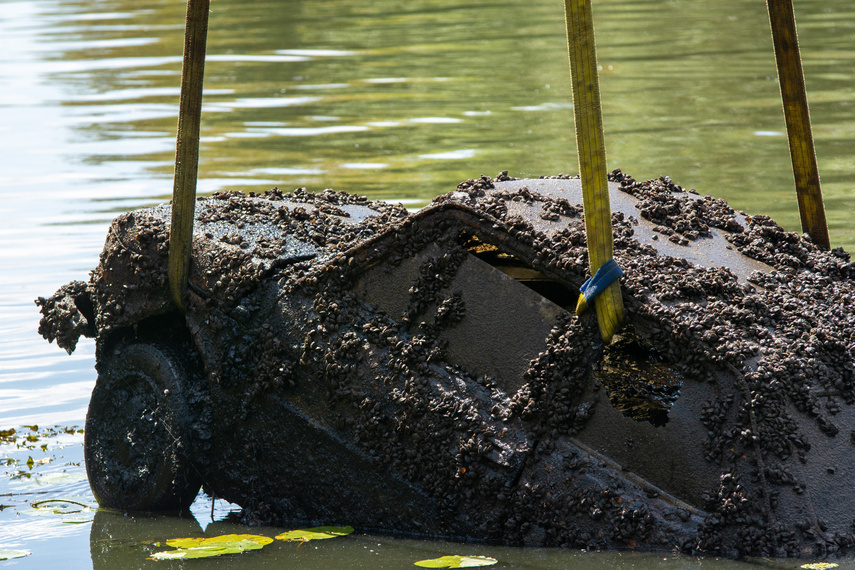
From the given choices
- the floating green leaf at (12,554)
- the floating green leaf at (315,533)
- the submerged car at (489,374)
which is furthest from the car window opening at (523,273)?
the floating green leaf at (12,554)

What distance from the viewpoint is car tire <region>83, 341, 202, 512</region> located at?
4.18m

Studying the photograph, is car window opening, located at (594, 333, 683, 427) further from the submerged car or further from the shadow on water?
the shadow on water

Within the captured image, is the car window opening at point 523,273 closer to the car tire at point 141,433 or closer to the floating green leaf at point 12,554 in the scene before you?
the car tire at point 141,433

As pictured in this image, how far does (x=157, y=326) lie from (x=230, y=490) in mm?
768

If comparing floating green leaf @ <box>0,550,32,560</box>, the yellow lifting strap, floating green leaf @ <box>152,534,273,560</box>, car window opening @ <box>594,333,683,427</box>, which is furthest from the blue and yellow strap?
floating green leaf @ <box>0,550,32,560</box>

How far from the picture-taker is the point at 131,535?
4098mm

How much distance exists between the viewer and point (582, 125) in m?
3.57

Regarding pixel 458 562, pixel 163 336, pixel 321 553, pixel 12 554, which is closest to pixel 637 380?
pixel 458 562

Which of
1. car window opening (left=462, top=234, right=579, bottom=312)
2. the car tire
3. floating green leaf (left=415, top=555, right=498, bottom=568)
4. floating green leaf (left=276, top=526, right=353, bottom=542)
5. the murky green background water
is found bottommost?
floating green leaf (left=415, top=555, right=498, bottom=568)

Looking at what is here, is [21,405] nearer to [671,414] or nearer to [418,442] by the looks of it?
[418,442]

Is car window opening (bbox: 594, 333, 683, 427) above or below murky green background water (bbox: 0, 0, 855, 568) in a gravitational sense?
below

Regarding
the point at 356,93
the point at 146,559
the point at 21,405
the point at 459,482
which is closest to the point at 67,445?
the point at 21,405

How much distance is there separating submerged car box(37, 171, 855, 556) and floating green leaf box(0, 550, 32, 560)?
46cm

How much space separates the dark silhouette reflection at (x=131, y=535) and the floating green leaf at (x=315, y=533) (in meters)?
0.40
